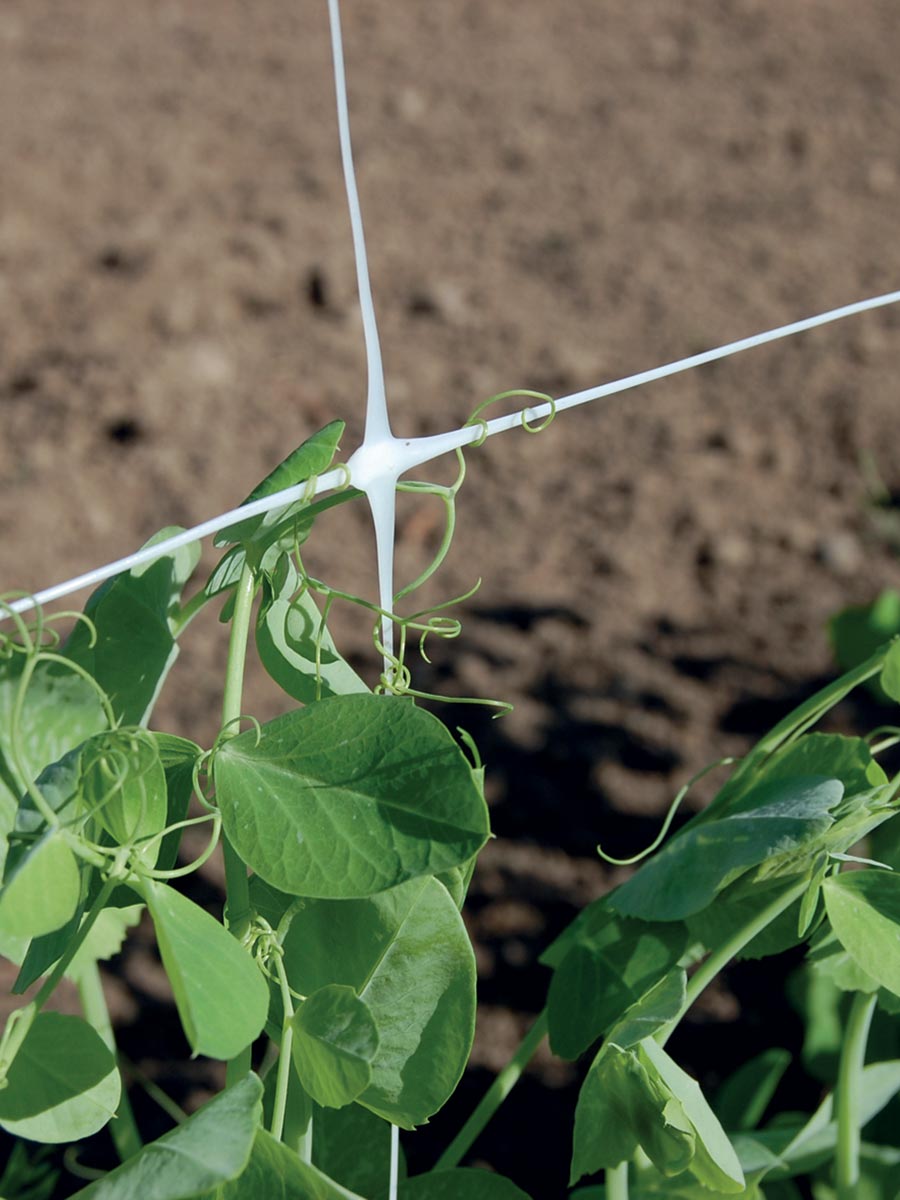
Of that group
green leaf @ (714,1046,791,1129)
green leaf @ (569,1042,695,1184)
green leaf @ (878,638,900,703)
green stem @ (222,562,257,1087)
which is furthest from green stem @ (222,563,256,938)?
green leaf @ (714,1046,791,1129)

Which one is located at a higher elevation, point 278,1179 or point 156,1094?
point 278,1179

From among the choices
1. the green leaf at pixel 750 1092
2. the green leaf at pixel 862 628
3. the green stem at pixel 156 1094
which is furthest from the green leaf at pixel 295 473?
the green leaf at pixel 862 628

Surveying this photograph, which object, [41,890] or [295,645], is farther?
[295,645]

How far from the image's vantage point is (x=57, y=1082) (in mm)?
445

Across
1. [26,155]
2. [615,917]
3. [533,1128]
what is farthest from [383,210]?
[615,917]

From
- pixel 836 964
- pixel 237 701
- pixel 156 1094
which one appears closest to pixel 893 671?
pixel 836 964

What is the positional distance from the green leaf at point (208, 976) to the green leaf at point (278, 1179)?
59 millimetres

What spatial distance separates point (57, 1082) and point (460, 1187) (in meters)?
0.19

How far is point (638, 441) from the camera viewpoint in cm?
190

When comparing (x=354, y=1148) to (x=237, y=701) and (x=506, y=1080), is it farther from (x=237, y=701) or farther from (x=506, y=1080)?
(x=237, y=701)

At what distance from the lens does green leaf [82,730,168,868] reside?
39cm

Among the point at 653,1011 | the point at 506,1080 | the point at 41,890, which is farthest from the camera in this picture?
the point at 506,1080

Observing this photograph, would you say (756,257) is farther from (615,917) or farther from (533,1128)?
(615,917)

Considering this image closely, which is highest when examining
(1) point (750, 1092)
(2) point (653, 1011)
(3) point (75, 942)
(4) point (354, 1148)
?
(3) point (75, 942)
